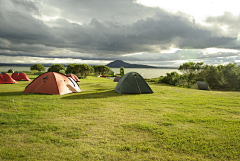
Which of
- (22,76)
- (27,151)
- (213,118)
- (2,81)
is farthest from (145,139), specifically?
(22,76)

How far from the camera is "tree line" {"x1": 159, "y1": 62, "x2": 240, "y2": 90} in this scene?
4301 cm

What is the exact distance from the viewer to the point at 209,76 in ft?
157

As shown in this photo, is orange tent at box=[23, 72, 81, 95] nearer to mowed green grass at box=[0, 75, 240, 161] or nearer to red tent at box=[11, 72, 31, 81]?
mowed green grass at box=[0, 75, 240, 161]

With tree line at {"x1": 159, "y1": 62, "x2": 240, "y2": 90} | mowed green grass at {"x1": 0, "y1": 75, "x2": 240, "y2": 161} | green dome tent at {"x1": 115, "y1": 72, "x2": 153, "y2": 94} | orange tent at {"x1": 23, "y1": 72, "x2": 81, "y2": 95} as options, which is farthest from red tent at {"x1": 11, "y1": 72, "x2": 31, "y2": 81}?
tree line at {"x1": 159, "y1": 62, "x2": 240, "y2": 90}

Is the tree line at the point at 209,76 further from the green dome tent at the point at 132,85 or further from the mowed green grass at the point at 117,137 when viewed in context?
the mowed green grass at the point at 117,137

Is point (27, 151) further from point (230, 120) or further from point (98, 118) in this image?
point (230, 120)

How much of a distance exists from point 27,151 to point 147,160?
3478 mm

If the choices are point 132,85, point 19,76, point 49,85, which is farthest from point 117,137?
point 19,76

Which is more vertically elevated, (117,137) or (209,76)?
(209,76)

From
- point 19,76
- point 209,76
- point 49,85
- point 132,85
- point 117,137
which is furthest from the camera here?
point 209,76

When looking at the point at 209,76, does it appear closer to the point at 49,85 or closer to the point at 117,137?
the point at 49,85

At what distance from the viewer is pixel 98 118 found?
6945 mm

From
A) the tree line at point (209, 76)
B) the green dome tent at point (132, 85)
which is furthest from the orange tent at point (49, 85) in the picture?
the tree line at point (209, 76)

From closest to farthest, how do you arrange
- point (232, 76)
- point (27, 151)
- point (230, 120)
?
point (27, 151), point (230, 120), point (232, 76)
